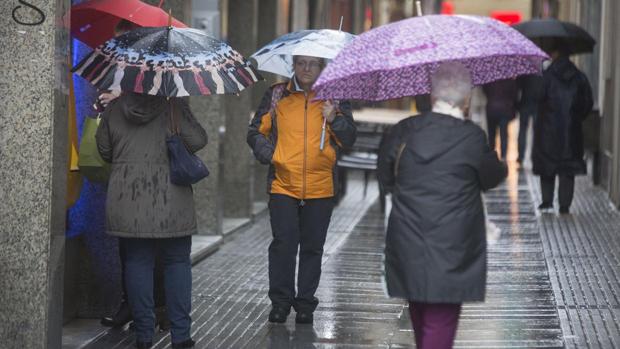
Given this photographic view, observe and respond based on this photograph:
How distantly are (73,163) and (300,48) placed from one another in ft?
4.99

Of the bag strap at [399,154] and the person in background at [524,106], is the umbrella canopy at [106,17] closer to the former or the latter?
the bag strap at [399,154]

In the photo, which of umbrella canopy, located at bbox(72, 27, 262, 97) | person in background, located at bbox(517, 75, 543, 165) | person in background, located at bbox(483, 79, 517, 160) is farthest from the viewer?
person in background, located at bbox(483, 79, 517, 160)

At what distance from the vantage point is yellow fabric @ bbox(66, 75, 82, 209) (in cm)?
806

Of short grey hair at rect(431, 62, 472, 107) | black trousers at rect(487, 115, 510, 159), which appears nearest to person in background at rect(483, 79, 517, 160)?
black trousers at rect(487, 115, 510, 159)

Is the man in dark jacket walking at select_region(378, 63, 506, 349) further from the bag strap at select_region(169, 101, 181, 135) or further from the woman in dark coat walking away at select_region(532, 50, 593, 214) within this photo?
the woman in dark coat walking away at select_region(532, 50, 593, 214)

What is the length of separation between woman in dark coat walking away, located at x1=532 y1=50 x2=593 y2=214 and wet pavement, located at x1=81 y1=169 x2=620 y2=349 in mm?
494

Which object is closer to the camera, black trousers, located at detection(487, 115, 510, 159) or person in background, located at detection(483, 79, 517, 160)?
person in background, located at detection(483, 79, 517, 160)

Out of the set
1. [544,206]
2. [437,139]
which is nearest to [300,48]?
[437,139]

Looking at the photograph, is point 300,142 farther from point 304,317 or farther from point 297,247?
Answer: point 304,317

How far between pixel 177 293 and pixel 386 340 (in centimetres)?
129

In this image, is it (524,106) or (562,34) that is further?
(524,106)

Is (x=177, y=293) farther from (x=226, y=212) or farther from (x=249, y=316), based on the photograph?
(x=226, y=212)

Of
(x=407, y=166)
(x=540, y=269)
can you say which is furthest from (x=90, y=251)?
(x=540, y=269)

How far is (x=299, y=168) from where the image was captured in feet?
28.0
